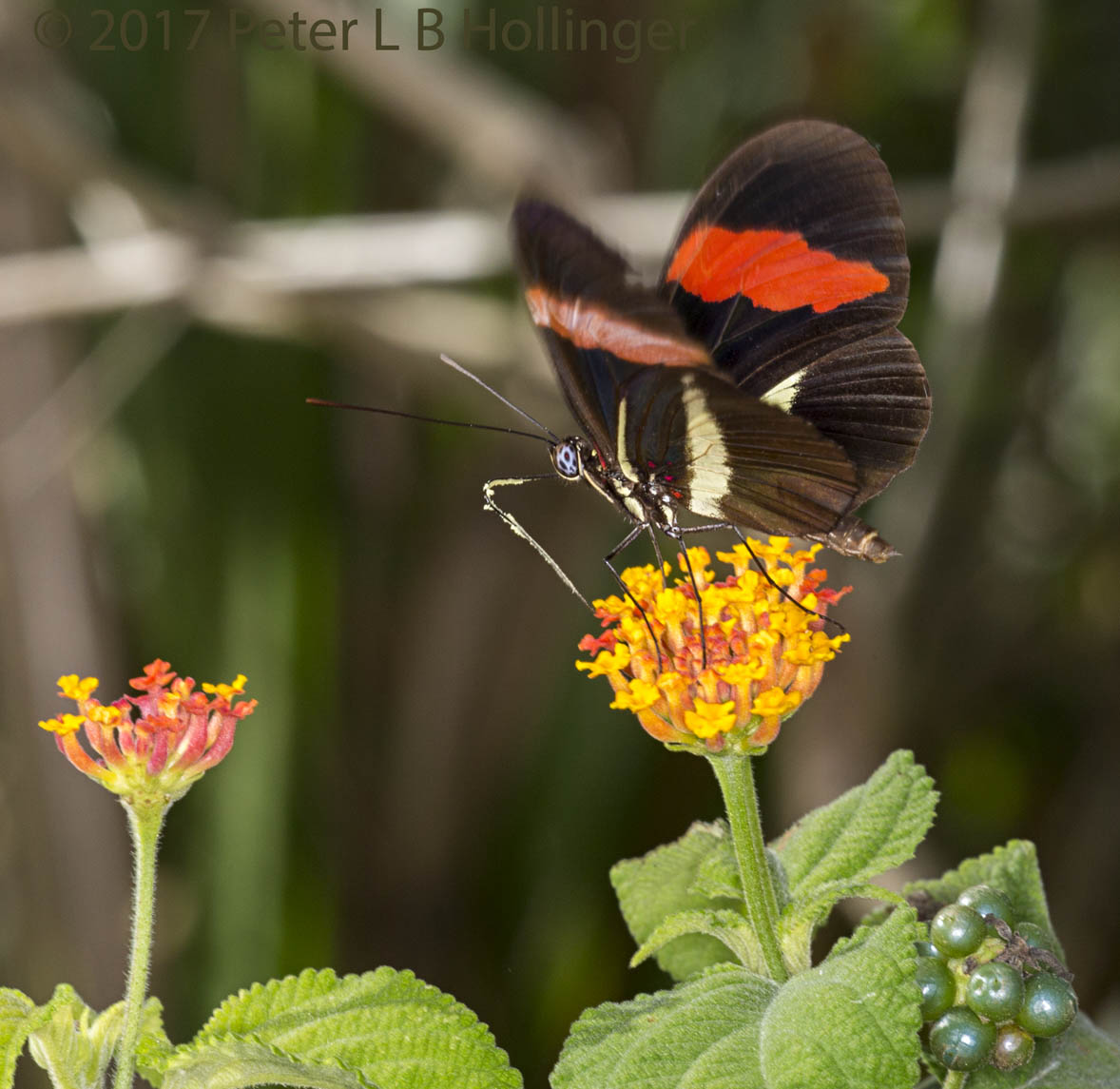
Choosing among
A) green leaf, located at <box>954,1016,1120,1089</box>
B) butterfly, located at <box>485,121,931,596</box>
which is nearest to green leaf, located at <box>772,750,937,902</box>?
green leaf, located at <box>954,1016,1120,1089</box>

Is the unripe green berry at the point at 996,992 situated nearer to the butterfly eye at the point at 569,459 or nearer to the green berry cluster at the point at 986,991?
the green berry cluster at the point at 986,991

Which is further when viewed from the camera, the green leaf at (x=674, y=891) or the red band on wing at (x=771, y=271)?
the red band on wing at (x=771, y=271)

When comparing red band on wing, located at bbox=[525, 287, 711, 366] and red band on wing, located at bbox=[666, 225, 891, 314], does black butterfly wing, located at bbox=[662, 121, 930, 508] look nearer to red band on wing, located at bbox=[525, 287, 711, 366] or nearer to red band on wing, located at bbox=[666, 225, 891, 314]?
red band on wing, located at bbox=[666, 225, 891, 314]

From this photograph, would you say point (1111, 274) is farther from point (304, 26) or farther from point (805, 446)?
point (805, 446)

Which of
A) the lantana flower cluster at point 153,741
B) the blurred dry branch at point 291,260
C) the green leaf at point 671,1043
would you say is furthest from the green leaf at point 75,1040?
the blurred dry branch at point 291,260

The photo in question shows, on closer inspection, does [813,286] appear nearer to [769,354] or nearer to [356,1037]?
[769,354]
